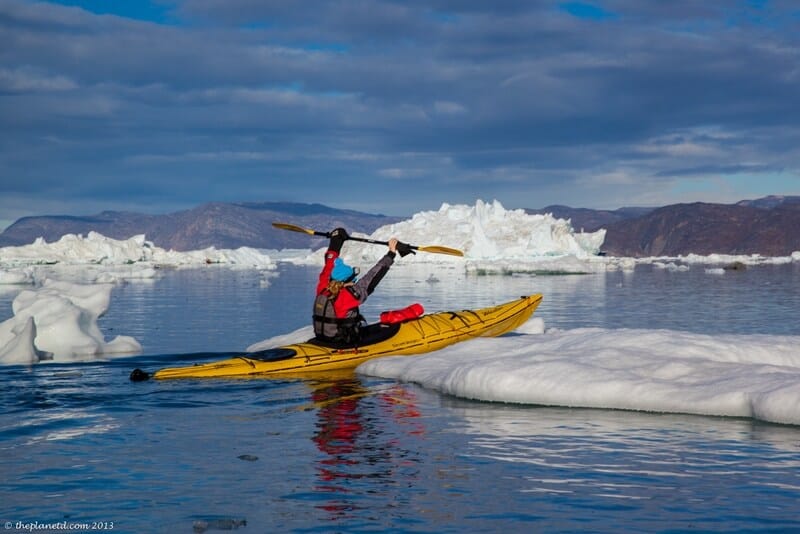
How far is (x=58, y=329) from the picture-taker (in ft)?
57.2

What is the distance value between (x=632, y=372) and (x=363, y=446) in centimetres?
400

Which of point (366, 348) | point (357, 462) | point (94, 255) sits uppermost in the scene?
point (94, 255)

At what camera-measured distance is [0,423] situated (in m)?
10.3

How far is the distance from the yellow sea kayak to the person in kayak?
0.23 metres

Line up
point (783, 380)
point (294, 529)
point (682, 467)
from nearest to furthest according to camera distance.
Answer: point (294, 529) → point (682, 467) → point (783, 380)

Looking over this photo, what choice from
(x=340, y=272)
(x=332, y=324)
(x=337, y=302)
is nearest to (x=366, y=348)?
(x=332, y=324)

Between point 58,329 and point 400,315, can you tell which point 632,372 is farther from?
point 58,329

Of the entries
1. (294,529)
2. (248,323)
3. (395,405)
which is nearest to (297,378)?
(395,405)

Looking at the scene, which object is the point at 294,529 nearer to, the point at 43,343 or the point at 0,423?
the point at 0,423

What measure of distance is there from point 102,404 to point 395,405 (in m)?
3.82

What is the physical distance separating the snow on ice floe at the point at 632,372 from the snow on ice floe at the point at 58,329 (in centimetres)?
650

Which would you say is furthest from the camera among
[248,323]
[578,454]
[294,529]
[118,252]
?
[118,252]

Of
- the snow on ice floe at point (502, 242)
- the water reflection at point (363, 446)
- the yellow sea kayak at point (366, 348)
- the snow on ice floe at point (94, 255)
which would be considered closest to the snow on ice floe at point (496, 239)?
A: the snow on ice floe at point (502, 242)

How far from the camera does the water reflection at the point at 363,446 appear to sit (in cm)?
721
